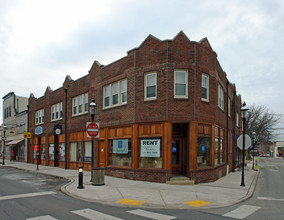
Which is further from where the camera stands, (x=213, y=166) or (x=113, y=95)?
(x=113, y=95)

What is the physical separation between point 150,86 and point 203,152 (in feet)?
15.4

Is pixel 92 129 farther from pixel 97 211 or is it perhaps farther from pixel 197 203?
pixel 197 203

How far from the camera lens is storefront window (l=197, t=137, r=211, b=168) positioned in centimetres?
1455

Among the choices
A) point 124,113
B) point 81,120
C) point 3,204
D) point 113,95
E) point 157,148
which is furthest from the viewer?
point 81,120

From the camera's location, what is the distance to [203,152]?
48.8ft

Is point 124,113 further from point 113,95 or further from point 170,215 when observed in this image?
point 170,215

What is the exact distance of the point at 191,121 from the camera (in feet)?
46.4

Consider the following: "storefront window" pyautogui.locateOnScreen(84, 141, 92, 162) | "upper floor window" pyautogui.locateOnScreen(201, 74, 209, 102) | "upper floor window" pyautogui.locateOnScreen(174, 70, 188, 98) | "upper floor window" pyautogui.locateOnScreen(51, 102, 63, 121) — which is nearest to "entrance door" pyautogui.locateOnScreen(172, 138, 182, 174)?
"upper floor window" pyautogui.locateOnScreen(174, 70, 188, 98)

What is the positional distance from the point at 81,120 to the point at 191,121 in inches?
396

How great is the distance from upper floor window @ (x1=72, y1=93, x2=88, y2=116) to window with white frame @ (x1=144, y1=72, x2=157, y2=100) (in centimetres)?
732

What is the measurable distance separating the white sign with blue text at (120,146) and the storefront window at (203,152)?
4.26 m

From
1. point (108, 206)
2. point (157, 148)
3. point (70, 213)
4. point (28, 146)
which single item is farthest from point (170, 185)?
point (28, 146)

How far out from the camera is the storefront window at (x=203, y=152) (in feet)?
47.7

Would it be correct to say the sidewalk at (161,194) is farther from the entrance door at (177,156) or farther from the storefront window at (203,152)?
the entrance door at (177,156)
